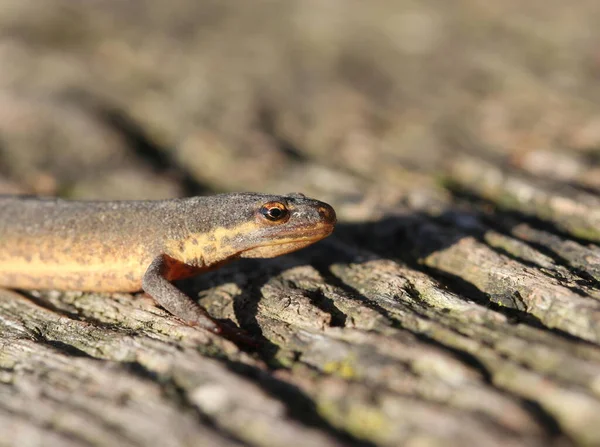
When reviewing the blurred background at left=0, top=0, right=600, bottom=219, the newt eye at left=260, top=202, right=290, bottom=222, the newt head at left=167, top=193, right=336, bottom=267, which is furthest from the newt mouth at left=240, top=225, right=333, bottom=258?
the blurred background at left=0, top=0, right=600, bottom=219

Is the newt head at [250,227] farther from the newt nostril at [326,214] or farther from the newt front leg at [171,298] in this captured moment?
the newt front leg at [171,298]

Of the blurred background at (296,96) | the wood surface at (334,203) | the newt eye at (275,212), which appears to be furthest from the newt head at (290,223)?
the blurred background at (296,96)

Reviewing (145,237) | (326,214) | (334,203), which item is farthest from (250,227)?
(334,203)

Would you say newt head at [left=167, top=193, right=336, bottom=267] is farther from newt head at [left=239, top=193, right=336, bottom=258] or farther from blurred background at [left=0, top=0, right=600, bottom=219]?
blurred background at [left=0, top=0, right=600, bottom=219]

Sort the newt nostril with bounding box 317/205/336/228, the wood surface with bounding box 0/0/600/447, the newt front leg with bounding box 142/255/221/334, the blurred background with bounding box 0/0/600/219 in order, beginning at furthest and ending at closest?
the blurred background with bounding box 0/0/600/219, the newt nostril with bounding box 317/205/336/228, the newt front leg with bounding box 142/255/221/334, the wood surface with bounding box 0/0/600/447

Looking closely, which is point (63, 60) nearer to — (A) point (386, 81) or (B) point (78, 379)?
(A) point (386, 81)

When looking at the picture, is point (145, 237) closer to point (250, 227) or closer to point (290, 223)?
point (250, 227)

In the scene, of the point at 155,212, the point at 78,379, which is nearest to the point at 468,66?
the point at 155,212

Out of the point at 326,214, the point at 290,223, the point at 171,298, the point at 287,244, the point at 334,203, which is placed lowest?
the point at 171,298
